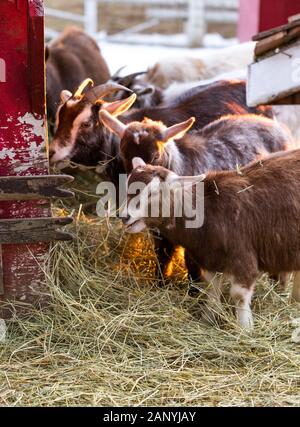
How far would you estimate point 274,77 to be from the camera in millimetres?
6426

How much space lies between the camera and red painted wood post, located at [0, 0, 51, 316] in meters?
6.26

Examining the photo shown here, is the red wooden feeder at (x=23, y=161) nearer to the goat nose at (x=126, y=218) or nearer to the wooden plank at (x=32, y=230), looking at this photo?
the wooden plank at (x=32, y=230)

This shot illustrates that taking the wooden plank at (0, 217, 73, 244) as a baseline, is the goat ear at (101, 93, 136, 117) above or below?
above

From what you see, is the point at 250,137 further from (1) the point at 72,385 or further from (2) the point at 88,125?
(1) the point at 72,385

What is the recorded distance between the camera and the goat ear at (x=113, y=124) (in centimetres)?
723

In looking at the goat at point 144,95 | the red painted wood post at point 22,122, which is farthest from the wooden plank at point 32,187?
the goat at point 144,95

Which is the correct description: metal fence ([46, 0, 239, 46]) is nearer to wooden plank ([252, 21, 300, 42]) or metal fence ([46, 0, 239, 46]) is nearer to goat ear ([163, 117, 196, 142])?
goat ear ([163, 117, 196, 142])

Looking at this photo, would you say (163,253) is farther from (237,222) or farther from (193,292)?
(237,222)

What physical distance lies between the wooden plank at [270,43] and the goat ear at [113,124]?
→ 1.28m

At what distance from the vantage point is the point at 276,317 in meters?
6.69

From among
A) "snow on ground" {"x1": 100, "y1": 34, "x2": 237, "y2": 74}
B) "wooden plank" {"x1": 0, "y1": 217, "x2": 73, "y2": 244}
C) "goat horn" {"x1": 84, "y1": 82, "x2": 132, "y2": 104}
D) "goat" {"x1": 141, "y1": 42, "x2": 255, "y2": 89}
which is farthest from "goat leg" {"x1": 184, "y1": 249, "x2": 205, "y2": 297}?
"snow on ground" {"x1": 100, "y1": 34, "x2": 237, "y2": 74}

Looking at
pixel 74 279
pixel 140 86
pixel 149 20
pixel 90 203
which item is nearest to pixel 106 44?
pixel 149 20
